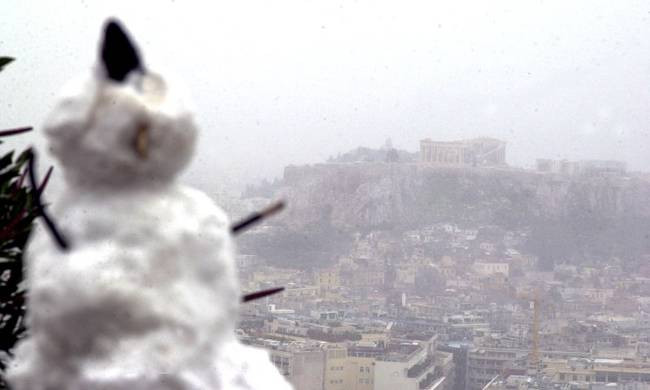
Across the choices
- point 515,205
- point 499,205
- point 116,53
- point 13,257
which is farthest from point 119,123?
point 499,205

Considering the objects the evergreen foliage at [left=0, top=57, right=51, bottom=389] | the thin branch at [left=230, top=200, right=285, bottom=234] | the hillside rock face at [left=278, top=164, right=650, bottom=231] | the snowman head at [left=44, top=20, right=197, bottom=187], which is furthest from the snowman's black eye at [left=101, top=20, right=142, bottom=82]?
the hillside rock face at [left=278, top=164, right=650, bottom=231]

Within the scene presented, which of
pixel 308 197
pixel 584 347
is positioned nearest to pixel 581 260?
pixel 584 347

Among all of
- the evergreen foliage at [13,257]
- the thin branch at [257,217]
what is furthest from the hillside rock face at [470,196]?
the thin branch at [257,217]

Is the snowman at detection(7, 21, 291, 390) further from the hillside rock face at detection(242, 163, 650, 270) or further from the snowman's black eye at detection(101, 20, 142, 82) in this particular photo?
the hillside rock face at detection(242, 163, 650, 270)

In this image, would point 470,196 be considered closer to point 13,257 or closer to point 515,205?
point 515,205

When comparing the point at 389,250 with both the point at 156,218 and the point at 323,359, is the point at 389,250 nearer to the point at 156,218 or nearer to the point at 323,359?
the point at 323,359

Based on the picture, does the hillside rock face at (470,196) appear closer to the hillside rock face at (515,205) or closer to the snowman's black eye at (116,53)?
the hillside rock face at (515,205)
